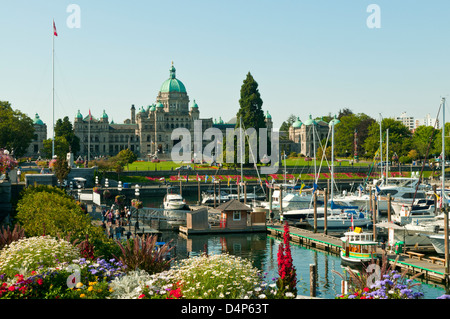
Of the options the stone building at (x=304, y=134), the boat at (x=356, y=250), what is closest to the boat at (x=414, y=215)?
the boat at (x=356, y=250)

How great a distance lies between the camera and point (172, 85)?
193625 millimetres

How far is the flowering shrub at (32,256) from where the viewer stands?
1450 centimetres

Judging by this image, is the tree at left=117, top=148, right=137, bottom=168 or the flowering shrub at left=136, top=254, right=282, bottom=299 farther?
the tree at left=117, top=148, right=137, bottom=168

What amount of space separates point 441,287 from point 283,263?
58.4 ft

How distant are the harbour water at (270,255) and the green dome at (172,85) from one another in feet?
482

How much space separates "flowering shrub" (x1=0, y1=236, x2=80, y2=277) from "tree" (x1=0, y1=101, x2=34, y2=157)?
80375 millimetres

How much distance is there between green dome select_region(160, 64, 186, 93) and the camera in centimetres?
19288

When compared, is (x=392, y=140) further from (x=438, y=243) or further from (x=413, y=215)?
(x=438, y=243)

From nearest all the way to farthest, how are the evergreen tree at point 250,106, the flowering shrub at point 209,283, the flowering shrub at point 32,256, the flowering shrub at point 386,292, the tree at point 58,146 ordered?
the flowering shrub at point 386,292 → the flowering shrub at point 209,283 → the flowering shrub at point 32,256 → the evergreen tree at point 250,106 → the tree at point 58,146

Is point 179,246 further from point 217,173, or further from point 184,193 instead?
point 217,173

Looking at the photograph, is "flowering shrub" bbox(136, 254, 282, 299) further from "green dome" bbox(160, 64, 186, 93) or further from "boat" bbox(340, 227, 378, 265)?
"green dome" bbox(160, 64, 186, 93)

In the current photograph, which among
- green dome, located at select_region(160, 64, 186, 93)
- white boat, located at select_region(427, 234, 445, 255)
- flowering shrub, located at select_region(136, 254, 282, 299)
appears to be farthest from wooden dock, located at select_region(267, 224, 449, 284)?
green dome, located at select_region(160, 64, 186, 93)

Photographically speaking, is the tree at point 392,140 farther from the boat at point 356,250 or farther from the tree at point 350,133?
the boat at point 356,250
